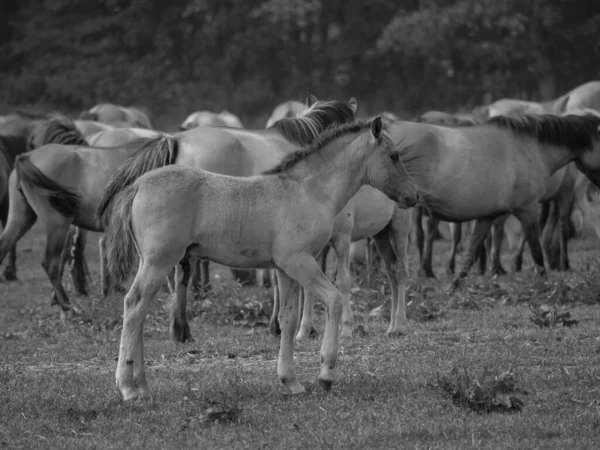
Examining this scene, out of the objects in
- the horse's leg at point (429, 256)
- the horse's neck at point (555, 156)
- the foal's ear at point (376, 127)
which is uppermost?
the foal's ear at point (376, 127)

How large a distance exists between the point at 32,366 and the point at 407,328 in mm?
3422

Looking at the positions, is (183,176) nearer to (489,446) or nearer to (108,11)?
(489,446)

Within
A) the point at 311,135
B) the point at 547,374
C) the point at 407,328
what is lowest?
the point at 407,328

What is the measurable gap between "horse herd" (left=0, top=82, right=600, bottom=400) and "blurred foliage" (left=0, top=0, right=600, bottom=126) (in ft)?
58.9

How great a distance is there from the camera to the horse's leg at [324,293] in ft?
26.0

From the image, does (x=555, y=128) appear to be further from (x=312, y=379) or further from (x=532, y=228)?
(x=312, y=379)

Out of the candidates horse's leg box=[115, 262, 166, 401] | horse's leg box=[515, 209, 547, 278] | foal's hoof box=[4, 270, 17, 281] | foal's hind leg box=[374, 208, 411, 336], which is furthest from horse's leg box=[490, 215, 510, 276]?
horse's leg box=[115, 262, 166, 401]

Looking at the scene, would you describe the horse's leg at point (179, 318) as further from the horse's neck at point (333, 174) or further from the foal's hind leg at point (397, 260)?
the horse's neck at point (333, 174)

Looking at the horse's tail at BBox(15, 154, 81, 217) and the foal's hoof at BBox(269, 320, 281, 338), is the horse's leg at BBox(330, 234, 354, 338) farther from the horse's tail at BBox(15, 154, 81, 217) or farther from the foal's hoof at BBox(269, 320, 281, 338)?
the horse's tail at BBox(15, 154, 81, 217)

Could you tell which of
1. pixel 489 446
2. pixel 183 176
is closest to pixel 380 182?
pixel 183 176

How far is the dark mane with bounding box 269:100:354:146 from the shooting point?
38.8 ft

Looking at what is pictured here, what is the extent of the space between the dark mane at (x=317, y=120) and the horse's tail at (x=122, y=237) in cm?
403

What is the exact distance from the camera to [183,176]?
7.96m

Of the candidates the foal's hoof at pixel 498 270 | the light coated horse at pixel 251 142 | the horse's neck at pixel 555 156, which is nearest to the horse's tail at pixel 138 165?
the light coated horse at pixel 251 142
